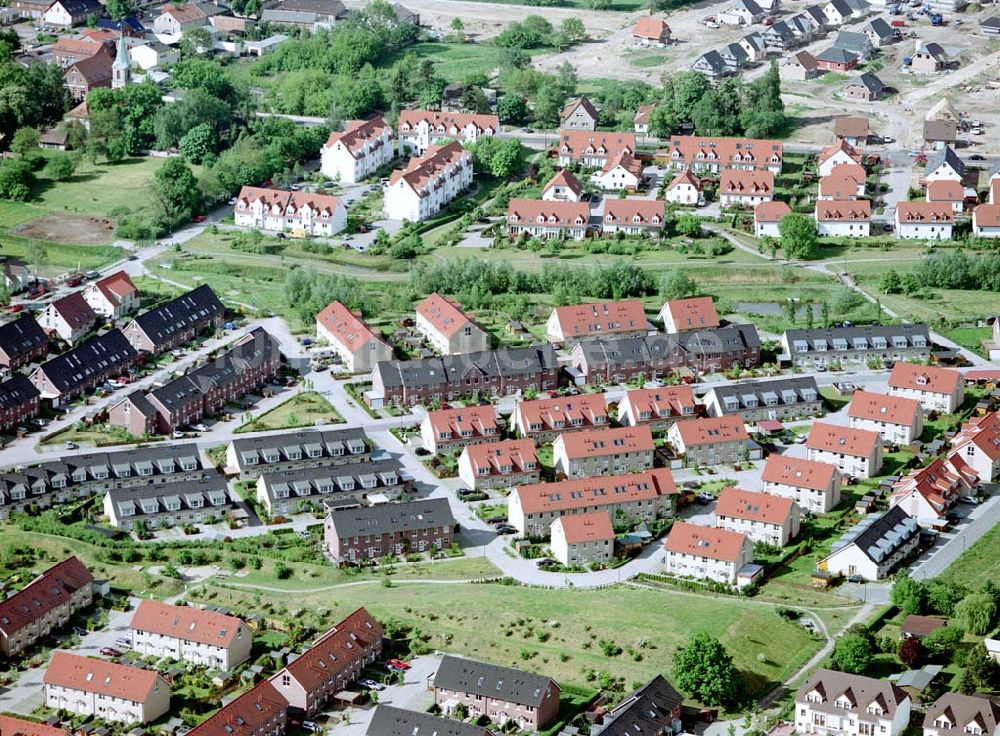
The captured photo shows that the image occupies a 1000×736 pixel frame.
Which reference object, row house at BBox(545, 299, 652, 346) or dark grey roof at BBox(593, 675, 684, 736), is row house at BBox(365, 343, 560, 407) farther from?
dark grey roof at BBox(593, 675, 684, 736)

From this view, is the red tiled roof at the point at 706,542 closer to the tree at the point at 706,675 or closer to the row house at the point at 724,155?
the tree at the point at 706,675

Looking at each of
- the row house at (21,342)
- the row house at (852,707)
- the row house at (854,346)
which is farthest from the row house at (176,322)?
the row house at (852,707)

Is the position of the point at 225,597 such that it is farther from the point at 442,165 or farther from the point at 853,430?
the point at 442,165

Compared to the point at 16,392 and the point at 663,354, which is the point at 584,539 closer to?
the point at 663,354

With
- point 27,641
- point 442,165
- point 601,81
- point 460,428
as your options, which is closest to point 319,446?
point 460,428

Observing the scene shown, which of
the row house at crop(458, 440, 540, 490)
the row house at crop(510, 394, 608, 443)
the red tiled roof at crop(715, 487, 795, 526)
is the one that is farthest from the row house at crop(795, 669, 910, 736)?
the row house at crop(510, 394, 608, 443)

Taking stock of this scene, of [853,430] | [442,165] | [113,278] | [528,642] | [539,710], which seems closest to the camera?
[539,710]
